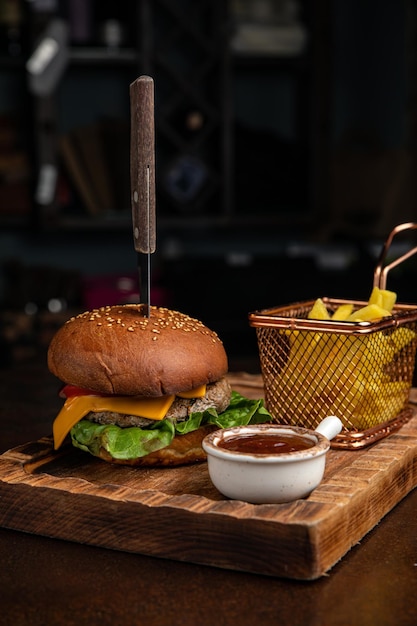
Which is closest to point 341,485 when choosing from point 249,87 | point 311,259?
point 311,259

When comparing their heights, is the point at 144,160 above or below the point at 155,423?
above

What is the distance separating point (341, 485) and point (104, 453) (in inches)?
13.6

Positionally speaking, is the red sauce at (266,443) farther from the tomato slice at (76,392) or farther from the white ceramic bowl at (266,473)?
the tomato slice at (76,392)

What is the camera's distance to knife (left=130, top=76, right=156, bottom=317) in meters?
1.28

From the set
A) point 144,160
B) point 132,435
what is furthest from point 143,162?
point 132,435

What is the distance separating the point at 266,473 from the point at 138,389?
0.96 feet

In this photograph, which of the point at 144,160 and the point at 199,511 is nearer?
the point at 199,511

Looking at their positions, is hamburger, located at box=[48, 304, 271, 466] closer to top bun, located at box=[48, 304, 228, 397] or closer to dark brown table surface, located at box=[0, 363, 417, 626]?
top bun, located at box=[48, 304, 228, 397]

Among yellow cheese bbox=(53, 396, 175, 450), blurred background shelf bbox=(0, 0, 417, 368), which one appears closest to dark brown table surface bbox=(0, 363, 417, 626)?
yellow cheese bbox=(53, 396, 175, 450)

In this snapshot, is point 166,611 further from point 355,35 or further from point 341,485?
point 355,35

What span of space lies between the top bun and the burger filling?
1.5 inches

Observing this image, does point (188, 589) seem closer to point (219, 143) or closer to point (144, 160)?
point (144, 160)

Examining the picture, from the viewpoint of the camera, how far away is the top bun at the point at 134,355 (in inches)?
50.2

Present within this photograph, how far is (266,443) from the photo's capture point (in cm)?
112
